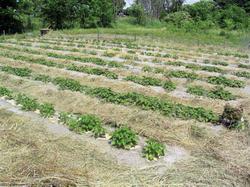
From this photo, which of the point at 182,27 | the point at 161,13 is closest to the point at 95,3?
the point at 182,27

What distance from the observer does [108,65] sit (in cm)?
1291

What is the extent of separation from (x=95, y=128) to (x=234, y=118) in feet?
8.09

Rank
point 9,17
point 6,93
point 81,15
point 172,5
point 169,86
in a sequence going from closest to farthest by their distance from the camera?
point 6,93
point 169,86
point 9,17
point 81,15
point 172,5

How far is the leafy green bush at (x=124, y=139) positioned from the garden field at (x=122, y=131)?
0.02 metres

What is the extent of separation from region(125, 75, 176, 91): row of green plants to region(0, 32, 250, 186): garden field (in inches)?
1.2

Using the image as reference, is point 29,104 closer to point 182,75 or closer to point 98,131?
→ point 98,131

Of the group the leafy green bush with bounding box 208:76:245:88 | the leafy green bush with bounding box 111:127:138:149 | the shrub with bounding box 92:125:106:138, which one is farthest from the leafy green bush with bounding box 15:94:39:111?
the leafy green bush with bounding box 208:76:245:88

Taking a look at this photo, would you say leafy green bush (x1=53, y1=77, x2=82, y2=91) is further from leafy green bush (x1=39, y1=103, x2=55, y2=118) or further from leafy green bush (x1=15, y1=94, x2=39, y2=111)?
leafy green bush (x1=39, y1=103, x2=55, y2=118)

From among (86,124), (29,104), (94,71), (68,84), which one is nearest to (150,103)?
(86,124)

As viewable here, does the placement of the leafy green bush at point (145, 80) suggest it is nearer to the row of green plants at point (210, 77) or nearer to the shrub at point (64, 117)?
the row of green plants at point (210, 77)

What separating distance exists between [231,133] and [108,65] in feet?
24.8

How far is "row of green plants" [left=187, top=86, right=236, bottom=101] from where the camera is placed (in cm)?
845

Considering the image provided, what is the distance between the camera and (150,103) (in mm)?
7434

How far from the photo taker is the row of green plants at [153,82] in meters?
9.44
